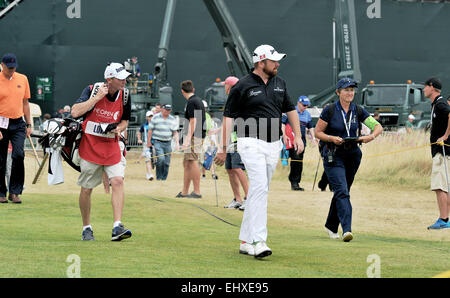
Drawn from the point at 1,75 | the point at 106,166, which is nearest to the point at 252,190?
the point at 106,166

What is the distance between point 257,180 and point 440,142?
14.6ft

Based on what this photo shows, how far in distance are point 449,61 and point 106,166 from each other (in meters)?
32.7

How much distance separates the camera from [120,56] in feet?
114

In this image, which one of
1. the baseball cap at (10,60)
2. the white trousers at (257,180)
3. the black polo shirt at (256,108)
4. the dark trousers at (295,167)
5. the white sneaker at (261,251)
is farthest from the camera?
the dark trousers at (295,167)

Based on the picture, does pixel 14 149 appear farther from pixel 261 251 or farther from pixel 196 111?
pixel 261 251

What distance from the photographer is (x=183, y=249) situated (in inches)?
325

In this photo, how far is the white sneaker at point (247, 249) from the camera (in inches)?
312

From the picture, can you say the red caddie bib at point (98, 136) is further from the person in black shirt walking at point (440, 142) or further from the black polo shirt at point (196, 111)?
the black polo shirt at point (196, 111)

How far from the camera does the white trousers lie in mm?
7816

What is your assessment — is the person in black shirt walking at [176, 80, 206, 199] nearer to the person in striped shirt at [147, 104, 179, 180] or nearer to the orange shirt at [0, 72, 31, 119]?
the orange shirt at [0, 72, 31, 119]

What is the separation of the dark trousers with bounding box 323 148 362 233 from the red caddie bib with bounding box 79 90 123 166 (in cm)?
253

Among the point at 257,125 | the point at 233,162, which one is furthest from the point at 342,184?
the point at 233,162

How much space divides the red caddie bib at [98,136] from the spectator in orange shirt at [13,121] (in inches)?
159

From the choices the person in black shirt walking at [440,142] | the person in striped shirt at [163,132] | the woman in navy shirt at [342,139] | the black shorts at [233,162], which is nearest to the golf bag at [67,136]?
the woman in navy shirt at [342,139]
